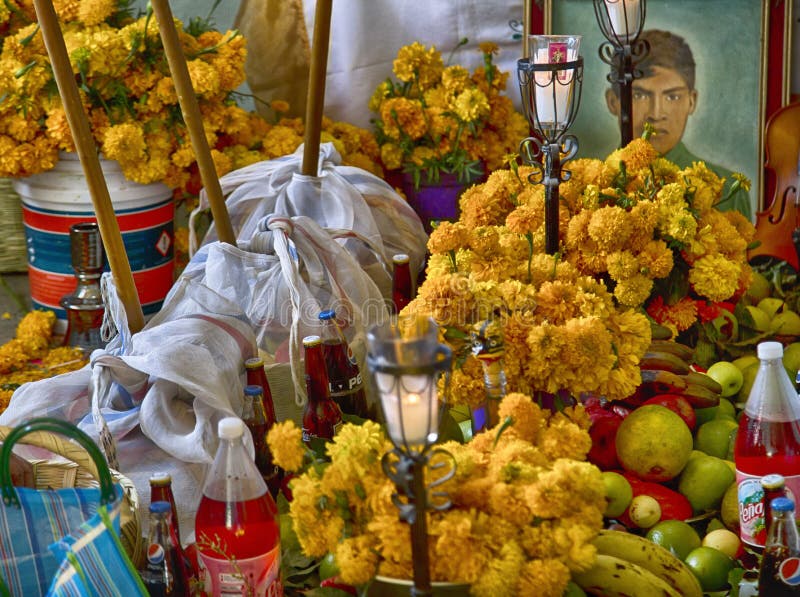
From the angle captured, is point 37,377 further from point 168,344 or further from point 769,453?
point 769,453

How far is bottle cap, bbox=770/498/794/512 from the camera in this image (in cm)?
115

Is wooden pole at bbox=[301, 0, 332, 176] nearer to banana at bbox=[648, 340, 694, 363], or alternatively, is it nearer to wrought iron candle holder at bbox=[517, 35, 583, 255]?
wrought iron candle holder at bbox=[517, 35, 583, 255]

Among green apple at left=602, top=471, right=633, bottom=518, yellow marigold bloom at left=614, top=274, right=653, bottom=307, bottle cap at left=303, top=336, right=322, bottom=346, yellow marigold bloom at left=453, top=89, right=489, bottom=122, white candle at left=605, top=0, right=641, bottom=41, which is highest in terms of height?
white candle at left=605, top=0, right=641, bottom=41

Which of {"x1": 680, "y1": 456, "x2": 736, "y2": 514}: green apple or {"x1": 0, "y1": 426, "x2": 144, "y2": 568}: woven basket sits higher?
{"x1": 0, "y1": 426, "x2": 144, "y2": 568}: woven basket

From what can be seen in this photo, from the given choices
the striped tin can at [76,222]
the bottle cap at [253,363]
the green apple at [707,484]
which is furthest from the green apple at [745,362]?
the striped tin can at [76,222]

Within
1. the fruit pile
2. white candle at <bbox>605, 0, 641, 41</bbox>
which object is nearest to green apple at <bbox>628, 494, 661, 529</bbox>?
the fruit pile

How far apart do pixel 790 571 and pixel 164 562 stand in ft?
2.52

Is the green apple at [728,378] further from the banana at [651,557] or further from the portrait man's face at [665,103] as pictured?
the portrait man's face at [665,103]

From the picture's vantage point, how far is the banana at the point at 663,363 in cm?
179

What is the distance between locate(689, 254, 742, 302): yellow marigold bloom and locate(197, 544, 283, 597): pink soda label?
896 mm

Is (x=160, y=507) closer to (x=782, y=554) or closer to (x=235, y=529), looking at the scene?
(x=235, y=529)

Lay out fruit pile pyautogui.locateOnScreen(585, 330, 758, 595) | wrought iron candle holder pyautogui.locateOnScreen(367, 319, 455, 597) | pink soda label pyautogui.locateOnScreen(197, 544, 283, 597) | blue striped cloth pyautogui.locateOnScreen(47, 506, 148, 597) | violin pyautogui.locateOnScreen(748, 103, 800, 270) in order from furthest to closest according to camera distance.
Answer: violin pyautogui.locateOnScreen(748, 103, 800, 270) → fruit pile pyautogui.locateOnScreen(585, 330, 758, 595) → pink soda label pyautogui.locateOnScreen(197, 544, 283, 597) → blue striped cloth pyautogui.locateOnScreen(47, 506, 148, 597) → wrought iron candle holder pyautogui.locateOnScreen(367, 319, 455, 597)

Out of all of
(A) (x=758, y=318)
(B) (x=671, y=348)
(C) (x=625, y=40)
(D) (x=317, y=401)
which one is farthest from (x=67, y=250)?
(A) (x=758, y=318)

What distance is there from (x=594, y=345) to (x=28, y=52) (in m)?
1.84
